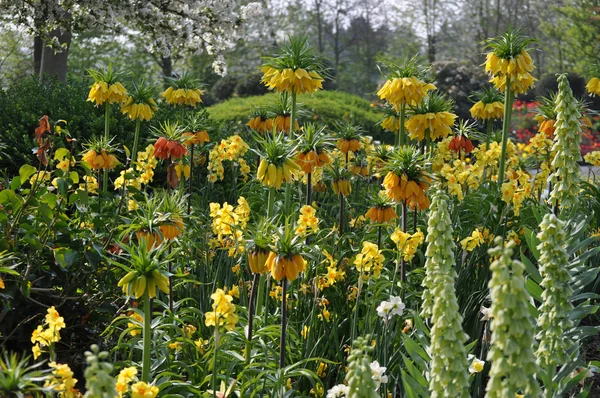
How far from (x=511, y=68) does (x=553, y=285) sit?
9.52 feet

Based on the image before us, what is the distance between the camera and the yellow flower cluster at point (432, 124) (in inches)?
178

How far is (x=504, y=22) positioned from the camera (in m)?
27.6

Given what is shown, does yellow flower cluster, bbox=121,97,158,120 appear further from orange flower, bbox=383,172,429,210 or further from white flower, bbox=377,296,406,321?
white flower, bbox=377,296,406,321

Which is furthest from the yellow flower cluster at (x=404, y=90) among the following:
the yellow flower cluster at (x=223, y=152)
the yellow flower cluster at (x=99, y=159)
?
the yellow flower cluster at (x=99, y=159)

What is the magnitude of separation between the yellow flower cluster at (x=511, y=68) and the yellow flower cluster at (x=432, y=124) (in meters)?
0.44

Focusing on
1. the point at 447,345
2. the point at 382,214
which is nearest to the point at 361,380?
the point at 447,345

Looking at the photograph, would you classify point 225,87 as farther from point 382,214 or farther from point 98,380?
point 98,380

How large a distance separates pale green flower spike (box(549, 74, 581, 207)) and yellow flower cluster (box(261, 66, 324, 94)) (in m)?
1.51

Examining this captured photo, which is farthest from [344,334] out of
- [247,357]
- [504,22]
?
[504,22]

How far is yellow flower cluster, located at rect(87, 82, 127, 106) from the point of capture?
185 inches

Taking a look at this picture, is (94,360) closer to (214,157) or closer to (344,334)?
(344,334)

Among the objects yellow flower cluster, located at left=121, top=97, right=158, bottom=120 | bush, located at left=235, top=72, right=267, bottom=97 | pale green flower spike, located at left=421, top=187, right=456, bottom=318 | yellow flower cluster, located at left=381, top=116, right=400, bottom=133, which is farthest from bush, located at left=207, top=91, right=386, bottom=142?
pale green flower spike, located at left=421, top=187, right=456, bottom=318

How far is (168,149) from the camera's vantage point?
4.37m

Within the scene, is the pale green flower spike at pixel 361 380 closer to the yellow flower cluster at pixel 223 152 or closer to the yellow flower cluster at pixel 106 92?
the yellow flower cluster at pixel 106 92
